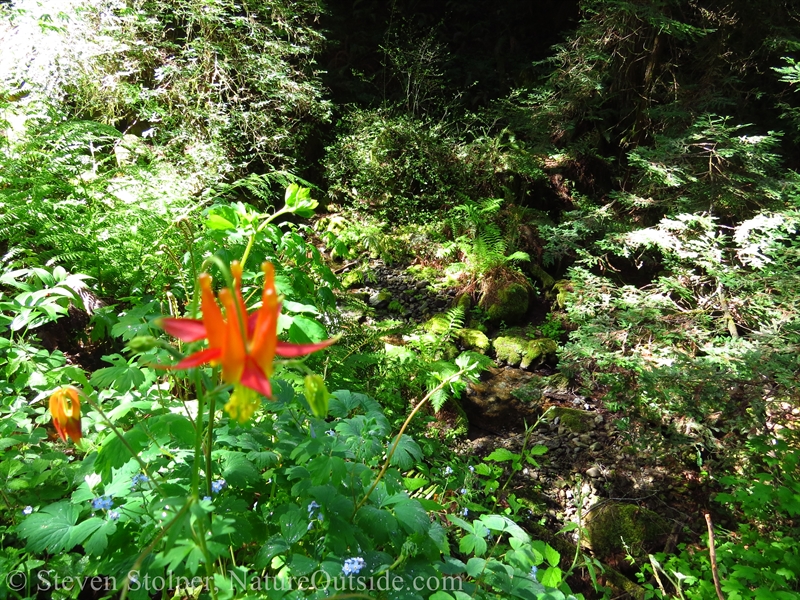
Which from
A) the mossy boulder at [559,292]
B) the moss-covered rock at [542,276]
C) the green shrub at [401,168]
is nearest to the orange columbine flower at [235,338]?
the mossy boulder at [559,292]

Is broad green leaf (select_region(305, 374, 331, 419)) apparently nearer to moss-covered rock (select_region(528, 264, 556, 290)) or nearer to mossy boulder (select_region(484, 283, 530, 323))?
mossy boulder (select_region(484, 283, 530, 323))

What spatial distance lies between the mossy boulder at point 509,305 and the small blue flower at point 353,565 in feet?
12.2

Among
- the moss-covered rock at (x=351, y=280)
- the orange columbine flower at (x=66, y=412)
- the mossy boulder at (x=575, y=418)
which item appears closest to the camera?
the orange columbine flower at (x=66, y=412)

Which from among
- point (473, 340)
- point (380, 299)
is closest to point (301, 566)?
point (473, 340)

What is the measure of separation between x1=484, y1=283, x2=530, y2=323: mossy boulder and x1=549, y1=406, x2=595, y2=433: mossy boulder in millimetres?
1187

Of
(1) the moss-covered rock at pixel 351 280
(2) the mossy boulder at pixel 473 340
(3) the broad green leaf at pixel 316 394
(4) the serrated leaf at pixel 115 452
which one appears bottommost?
(2) the mossy boulder at pixel 473 340

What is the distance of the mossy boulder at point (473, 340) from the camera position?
13.3 ft

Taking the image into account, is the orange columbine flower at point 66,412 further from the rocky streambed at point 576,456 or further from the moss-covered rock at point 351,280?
the moss-covered rock at point 351,280

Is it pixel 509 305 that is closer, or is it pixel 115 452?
pixel 115 452

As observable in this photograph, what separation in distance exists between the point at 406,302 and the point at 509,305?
3.45ft

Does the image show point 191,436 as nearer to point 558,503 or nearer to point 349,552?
point 349,552

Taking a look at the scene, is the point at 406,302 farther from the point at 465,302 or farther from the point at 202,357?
the point at 202,357

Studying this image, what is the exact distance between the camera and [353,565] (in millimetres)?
845

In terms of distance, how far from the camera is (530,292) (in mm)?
4824
